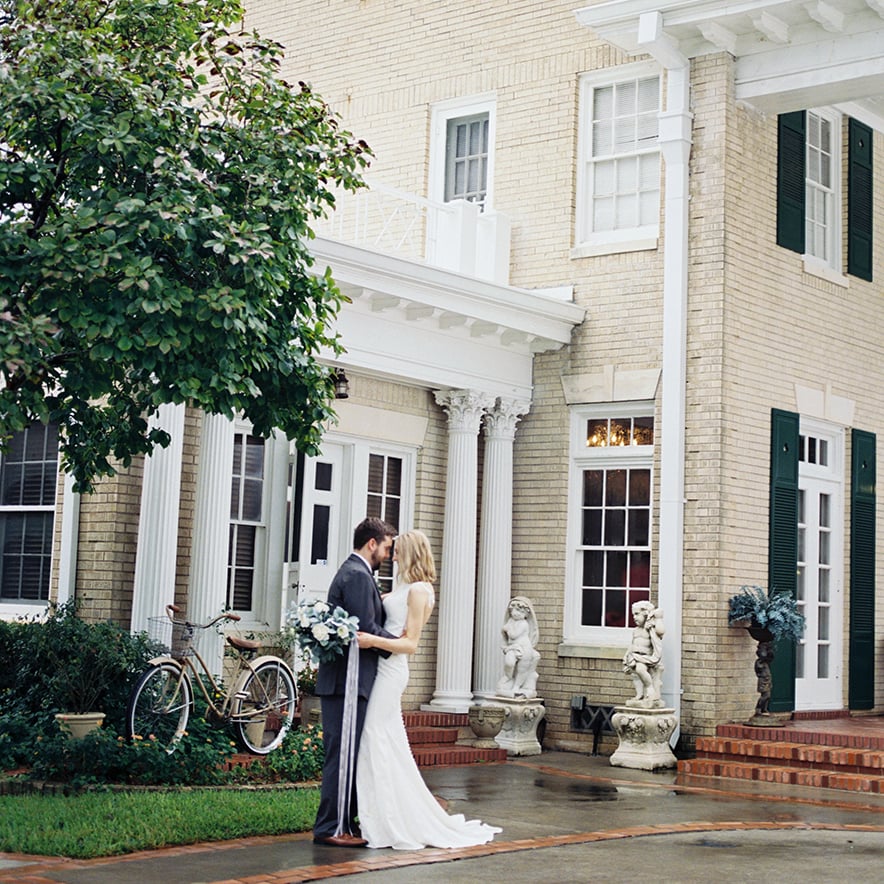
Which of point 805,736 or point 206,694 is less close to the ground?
point 206,694

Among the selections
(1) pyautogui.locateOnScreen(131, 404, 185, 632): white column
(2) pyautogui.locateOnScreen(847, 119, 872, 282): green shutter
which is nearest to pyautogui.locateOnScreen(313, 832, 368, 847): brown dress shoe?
(1) pyautogui.locateOnScreen(131, 404, 185, 632): white column

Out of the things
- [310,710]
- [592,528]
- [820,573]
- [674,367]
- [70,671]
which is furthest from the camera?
[820,573]

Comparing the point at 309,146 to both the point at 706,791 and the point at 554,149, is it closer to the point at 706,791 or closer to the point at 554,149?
the point at 706,791

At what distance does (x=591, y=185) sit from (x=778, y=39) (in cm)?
245

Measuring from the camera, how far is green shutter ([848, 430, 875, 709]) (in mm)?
15461

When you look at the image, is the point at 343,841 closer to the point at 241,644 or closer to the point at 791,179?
the point at 241,644

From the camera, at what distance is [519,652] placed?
13812 millimetres

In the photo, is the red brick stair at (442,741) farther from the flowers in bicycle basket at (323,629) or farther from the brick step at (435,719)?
the flowers in bicycle basket at (323,629)

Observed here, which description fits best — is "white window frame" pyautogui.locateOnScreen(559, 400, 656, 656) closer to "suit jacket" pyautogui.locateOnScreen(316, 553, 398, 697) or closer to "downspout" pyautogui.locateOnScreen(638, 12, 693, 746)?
"downspout" pyautogui.locateOnScreen(638, 12, 693, 746)

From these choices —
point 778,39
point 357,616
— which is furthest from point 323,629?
point 778,39

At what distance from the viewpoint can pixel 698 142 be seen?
1409 centimetres

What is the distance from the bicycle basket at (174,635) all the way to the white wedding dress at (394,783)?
9.96ft

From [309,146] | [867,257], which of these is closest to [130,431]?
[309,146]

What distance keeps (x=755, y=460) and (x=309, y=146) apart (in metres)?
7.17
